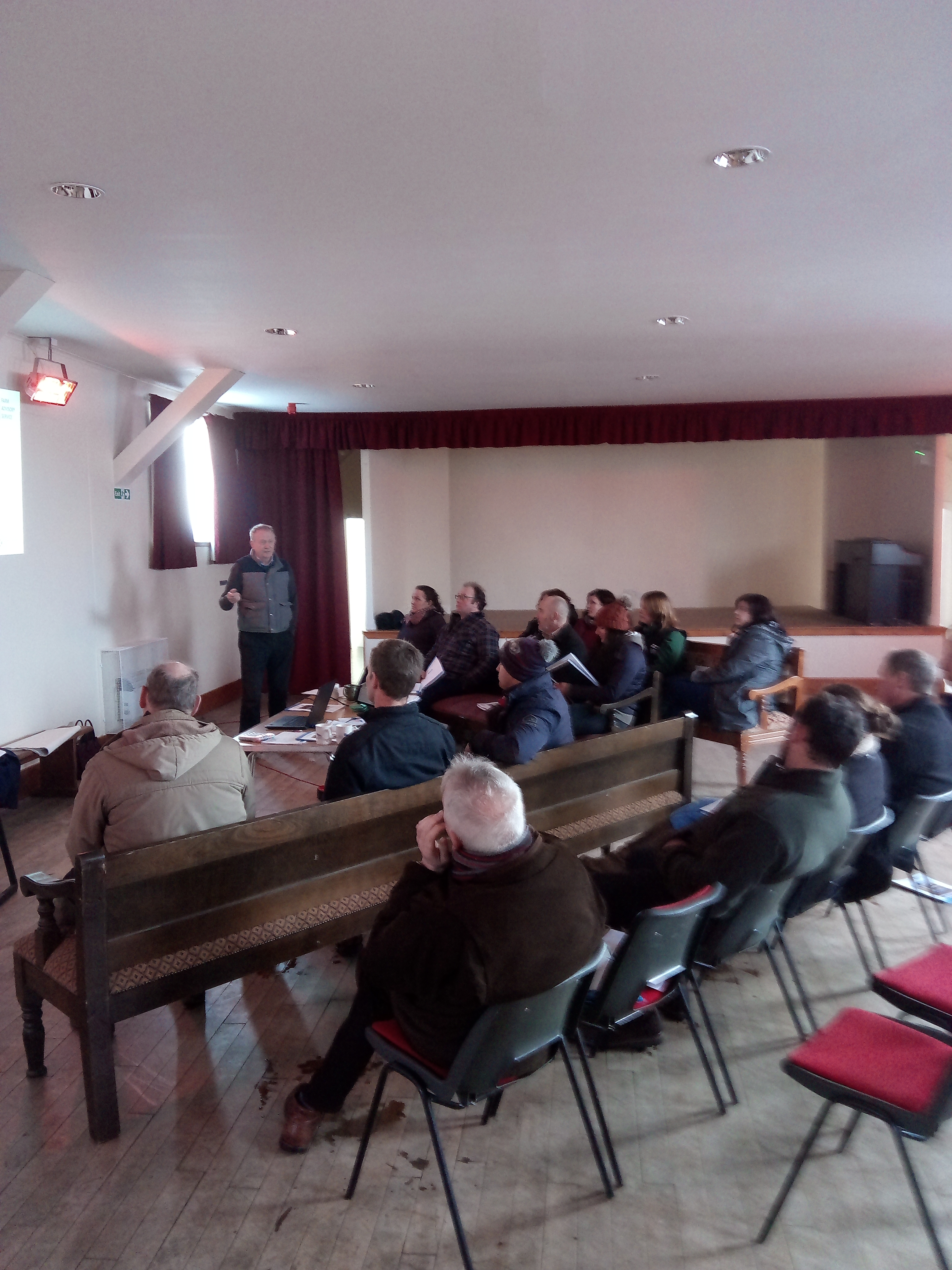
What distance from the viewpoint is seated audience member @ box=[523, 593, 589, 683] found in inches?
206

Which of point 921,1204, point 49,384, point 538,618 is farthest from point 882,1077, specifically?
point 49,384

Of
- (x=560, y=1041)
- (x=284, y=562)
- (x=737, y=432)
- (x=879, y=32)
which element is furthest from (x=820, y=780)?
(x=737, y=432)

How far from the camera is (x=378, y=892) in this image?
2701mm

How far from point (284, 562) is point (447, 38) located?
198 inches

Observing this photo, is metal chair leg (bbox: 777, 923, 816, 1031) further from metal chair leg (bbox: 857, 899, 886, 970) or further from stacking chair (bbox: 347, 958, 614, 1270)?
stacking chair (bbox: 347, 958, 614, 1270)

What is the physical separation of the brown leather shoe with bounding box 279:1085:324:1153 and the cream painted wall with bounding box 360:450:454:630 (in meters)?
6.31

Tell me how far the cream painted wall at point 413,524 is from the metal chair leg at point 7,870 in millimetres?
4804

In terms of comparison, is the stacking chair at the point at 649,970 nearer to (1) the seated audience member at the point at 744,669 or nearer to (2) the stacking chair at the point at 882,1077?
(2) the stacking chair at the point at 882,1077

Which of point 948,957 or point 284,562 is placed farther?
point 284,562

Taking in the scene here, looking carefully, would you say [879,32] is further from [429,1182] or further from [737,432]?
[737,432]

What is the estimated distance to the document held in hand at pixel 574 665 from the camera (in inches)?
192

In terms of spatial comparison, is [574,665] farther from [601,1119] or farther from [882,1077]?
[882,1077]

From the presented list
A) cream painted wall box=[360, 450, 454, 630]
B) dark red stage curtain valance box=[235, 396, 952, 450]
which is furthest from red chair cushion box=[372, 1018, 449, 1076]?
cream painted wall box=[360, 450, 454, 630]

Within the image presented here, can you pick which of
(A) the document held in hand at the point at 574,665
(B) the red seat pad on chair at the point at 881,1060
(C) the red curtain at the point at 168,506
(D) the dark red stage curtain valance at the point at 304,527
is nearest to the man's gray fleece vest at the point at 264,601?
(C) the red curtain at the point at 168,506
